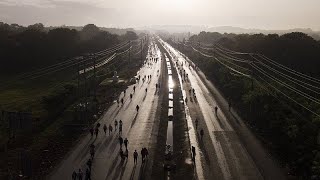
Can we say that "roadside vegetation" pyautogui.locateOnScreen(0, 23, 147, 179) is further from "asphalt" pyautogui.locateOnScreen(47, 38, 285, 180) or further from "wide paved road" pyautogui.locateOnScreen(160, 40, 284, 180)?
"wide paved road" pyautogui.locateOnScreen(160, 40, 284, 180)

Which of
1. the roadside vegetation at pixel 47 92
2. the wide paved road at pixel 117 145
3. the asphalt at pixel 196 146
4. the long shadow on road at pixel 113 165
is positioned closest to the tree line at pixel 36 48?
the roadside vegetation at pixel 47 92

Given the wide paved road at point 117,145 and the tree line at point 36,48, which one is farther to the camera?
the tree line at point 36,48

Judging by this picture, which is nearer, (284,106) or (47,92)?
(284,106)

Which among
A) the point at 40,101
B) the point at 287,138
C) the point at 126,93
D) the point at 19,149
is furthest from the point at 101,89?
the point at 287,138

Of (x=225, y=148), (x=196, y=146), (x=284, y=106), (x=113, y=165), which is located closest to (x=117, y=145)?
(x=113, y=165)

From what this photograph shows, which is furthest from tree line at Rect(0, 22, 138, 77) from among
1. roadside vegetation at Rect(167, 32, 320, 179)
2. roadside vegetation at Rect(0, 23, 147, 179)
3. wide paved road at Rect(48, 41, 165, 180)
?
roadside vegetation at Rect(167, 32, 320, 179)

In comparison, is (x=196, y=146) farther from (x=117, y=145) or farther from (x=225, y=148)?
(x=117, y=145)

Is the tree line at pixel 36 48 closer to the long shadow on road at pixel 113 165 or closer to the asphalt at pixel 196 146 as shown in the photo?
the asphalt at pixel 196 146
